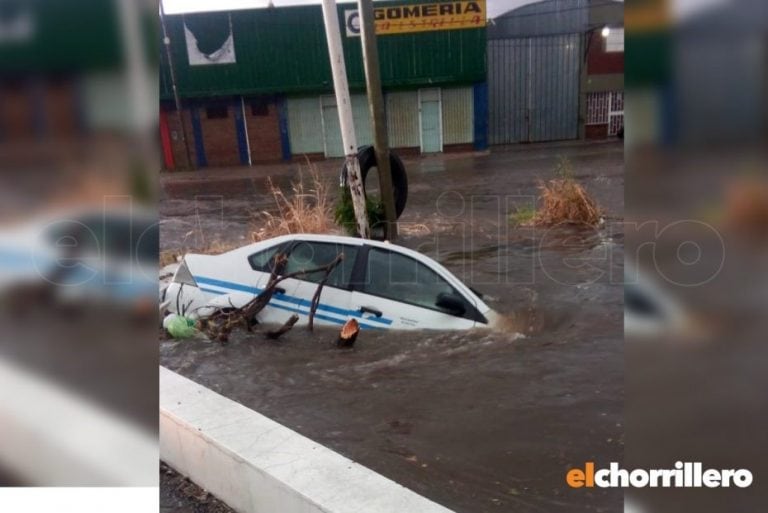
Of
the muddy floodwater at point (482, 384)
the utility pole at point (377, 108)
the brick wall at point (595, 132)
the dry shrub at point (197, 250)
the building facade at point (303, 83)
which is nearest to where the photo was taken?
the muddy floodwater at point (482, 384)

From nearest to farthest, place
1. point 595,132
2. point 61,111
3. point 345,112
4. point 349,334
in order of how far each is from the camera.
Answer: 1. point 61,111
2. point 349,334
3. point 345,112
4. point 595,132

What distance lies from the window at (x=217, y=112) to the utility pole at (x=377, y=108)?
15830 mm

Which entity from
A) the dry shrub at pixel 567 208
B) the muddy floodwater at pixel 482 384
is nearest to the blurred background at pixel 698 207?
the muddy floodwater at pixel 482 384

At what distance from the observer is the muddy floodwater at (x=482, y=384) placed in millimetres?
3197

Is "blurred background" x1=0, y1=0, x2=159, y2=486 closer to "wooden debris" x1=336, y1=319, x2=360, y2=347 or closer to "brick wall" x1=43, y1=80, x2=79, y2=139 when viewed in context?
"brick wall" x1=43, y1=80, x2=79, y2=139

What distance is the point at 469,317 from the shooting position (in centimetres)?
536

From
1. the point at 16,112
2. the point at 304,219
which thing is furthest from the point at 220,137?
the point at 16,112

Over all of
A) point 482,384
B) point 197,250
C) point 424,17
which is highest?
point 424,17

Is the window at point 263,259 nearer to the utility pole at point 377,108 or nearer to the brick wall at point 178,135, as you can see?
the utility pole at point 377,108

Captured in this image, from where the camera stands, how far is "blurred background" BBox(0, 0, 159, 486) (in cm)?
102

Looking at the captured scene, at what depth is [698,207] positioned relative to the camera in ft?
3.62

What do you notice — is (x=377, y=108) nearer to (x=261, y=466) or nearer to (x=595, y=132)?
(x=261, y=466)

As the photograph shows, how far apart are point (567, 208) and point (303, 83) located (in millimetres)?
14592

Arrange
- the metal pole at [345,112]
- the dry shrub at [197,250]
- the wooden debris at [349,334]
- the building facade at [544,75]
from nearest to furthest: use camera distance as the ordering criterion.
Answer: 1. the wooden debris at [349,334]
2. the metal pole at [345,112]
3. the dry shrub at [197,250]
4. the building facade at [544,75]
